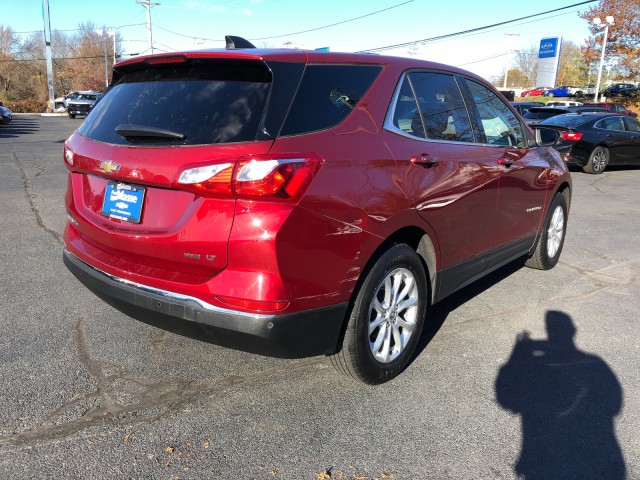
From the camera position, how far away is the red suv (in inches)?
94.7

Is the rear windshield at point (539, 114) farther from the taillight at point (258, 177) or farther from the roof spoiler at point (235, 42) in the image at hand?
the taillight at point (258, 177)

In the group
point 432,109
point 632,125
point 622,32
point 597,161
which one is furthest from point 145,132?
point 622,32

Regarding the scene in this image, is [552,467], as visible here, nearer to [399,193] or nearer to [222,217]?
[399,193]

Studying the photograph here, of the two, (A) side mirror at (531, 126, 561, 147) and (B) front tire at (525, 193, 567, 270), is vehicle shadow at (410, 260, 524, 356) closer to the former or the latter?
(B) front tire at (525, 193, 567, 270)

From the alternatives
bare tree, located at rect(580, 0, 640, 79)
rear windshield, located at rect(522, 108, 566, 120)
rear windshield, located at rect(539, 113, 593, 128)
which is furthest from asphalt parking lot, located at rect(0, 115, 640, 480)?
bare tree, located at rect(580, 0, 640, 79)

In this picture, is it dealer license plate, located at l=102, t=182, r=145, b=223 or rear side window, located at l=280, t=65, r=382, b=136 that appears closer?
rear side window, located at l=280, t=65, r=382, b=136

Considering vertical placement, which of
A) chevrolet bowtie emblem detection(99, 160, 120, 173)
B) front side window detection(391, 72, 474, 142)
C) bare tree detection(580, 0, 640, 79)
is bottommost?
chevrolet bowtie emblem detection(99, 160, 120, 173)

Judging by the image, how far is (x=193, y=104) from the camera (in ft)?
8.73

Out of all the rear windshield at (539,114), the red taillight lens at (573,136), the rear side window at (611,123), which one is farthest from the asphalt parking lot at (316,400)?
the rear windshield at (539,114)

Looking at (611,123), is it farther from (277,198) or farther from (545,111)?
(277,198)

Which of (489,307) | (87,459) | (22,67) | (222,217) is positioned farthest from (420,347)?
(22,67)

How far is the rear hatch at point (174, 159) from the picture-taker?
243cm

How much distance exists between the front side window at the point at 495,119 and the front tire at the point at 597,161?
1013 cm

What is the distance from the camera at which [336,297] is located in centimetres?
264
